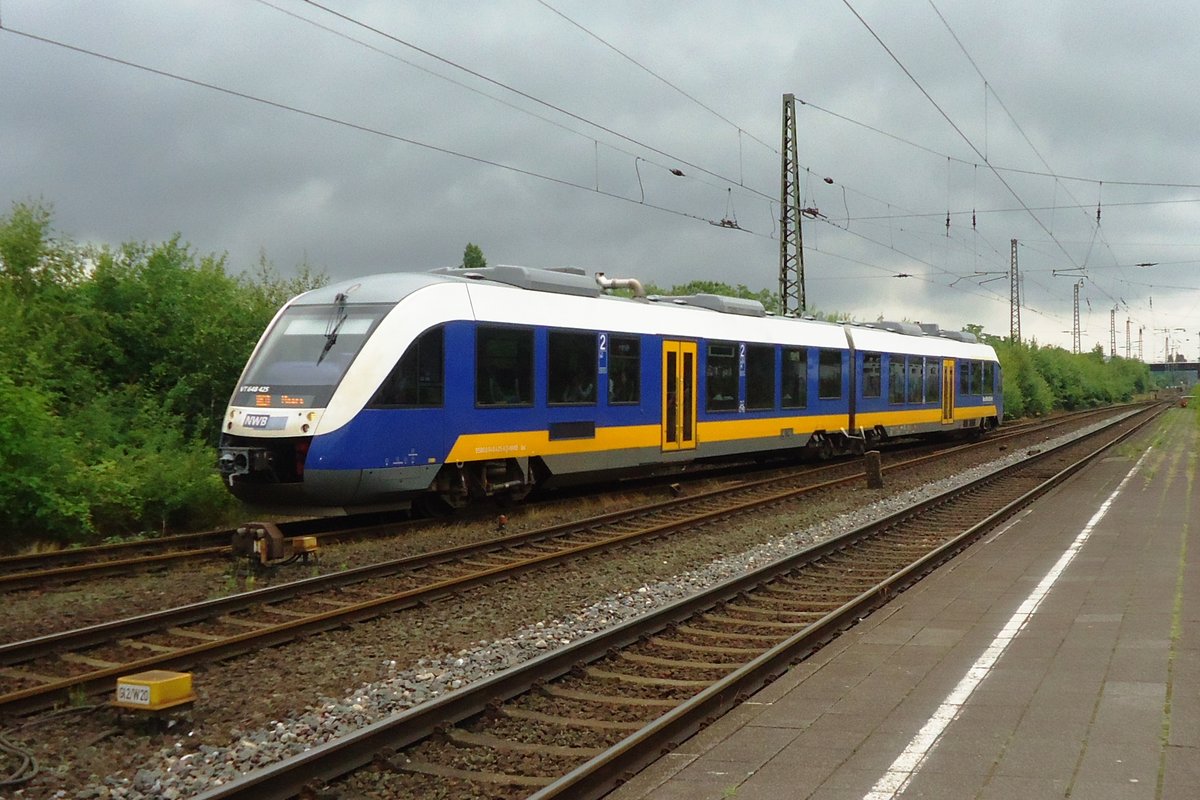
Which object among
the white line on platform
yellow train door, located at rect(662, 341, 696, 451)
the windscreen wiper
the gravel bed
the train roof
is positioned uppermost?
the train roof

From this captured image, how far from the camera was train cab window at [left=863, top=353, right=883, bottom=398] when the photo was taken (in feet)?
84.8

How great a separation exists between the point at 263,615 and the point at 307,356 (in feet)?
14.5

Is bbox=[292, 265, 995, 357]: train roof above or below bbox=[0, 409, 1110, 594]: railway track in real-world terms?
above

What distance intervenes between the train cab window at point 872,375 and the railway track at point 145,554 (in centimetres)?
1419

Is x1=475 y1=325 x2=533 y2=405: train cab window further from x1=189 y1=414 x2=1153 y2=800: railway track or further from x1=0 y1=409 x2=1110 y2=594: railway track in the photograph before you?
x1=189 y1=414 x2=1153 y2=800: railway track

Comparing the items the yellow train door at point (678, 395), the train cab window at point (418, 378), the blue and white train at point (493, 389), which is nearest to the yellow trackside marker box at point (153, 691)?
the blue and white train at point (493, 389)

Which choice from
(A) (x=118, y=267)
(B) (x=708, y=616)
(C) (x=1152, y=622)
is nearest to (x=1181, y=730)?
(C) (x=1152, y=622)

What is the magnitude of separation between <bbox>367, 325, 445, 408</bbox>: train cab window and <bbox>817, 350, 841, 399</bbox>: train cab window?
12.0 m

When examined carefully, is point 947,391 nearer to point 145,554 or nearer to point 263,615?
point 145,554

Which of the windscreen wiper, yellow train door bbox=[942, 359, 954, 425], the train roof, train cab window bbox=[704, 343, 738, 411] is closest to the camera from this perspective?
the windscreen wiper

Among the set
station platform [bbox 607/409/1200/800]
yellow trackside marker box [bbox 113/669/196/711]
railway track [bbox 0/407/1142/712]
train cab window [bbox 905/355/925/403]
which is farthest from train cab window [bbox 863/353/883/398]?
yellow trackside marker box [bbox 113/669/196/711]

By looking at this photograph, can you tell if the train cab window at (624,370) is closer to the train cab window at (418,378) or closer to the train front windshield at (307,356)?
the train cab window at (418,378)

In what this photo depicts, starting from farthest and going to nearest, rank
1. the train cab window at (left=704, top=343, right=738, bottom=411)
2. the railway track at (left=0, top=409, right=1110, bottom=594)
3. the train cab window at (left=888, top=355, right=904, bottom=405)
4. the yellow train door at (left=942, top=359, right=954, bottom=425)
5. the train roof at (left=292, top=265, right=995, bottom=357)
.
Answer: the yellow train door at (left=942, top=359, right=954, bottom=425), the train cab window at (left=888, top=355, right=904, bottom=405), the train cab window at (left=704, top=343, right=738, bottom=411), the train roof at (left=292, top=265, right=995, bottom=357), the railway track at (left=0, top=409, right=1110, bottom=594)

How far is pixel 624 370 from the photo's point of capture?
1672 centimetres
